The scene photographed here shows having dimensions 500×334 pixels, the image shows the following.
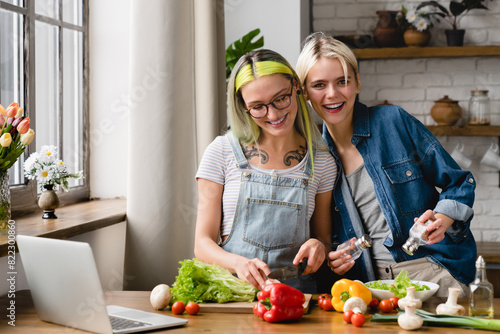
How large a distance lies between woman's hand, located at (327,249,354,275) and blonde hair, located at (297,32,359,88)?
1.96ft

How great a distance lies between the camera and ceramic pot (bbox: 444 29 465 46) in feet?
13.4

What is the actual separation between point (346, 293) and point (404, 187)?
1.91ft

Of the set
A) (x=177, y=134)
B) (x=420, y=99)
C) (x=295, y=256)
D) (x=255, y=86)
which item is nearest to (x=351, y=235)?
(x=295, y=256)

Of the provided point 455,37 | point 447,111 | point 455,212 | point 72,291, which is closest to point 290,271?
point 455,212

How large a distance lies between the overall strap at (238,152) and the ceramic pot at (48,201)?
0.80 m

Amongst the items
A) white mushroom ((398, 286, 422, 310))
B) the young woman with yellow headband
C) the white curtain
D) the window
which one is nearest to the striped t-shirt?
the young woman with yellow headband

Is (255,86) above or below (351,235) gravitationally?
above

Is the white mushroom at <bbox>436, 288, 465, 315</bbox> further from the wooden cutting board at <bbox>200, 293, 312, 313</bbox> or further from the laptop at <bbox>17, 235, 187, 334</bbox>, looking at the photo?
the laptop at <bbox>17, 235, 187, 334</bbox>

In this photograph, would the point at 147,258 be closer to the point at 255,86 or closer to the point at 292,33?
the point at 255,86

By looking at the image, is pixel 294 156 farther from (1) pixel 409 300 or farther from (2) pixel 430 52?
(2) pixel 430 52

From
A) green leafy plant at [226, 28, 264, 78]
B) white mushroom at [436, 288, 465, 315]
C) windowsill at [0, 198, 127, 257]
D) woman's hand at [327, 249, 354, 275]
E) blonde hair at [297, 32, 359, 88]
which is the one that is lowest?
white mushroom at [436, 288, 465, 315]

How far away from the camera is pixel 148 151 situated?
102 inches

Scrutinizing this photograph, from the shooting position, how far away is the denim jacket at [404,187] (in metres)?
2.02

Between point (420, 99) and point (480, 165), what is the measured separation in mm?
640
